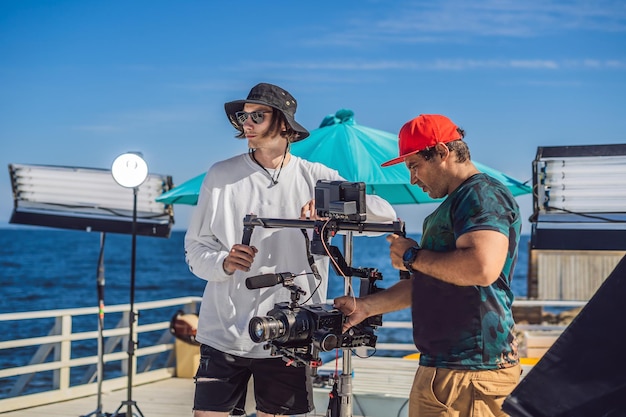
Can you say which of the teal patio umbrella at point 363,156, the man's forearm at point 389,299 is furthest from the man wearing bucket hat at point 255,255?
the teal patio umbrella at point 363,156

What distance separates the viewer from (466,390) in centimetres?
251

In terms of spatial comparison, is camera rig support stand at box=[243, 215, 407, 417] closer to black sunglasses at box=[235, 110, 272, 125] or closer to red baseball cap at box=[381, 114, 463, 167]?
red baseball cap at box=[381, 114, 463, 167]

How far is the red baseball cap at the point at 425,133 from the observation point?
8.38 feet

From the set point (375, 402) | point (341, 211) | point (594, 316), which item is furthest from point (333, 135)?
point (594, 316)

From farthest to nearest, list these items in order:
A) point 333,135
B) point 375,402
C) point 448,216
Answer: point 333,135, point 375,402, point 448,216

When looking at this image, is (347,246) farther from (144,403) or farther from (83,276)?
(83,276)

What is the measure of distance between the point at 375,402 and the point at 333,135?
2.08m

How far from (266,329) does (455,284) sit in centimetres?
59

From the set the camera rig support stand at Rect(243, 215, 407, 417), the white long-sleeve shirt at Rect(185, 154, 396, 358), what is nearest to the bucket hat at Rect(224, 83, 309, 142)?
the white long-sleeve shirt at Rect(185, 154, 396, 358)

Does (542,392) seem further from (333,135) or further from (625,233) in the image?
(333,135)

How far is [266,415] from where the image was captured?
10.5 feet

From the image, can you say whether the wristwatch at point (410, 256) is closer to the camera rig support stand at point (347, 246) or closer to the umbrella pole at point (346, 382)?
the camera rig support stand at point (347, 246)

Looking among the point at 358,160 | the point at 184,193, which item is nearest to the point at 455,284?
the point at 358,160

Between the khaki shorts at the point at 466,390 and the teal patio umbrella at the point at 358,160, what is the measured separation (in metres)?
3.55
